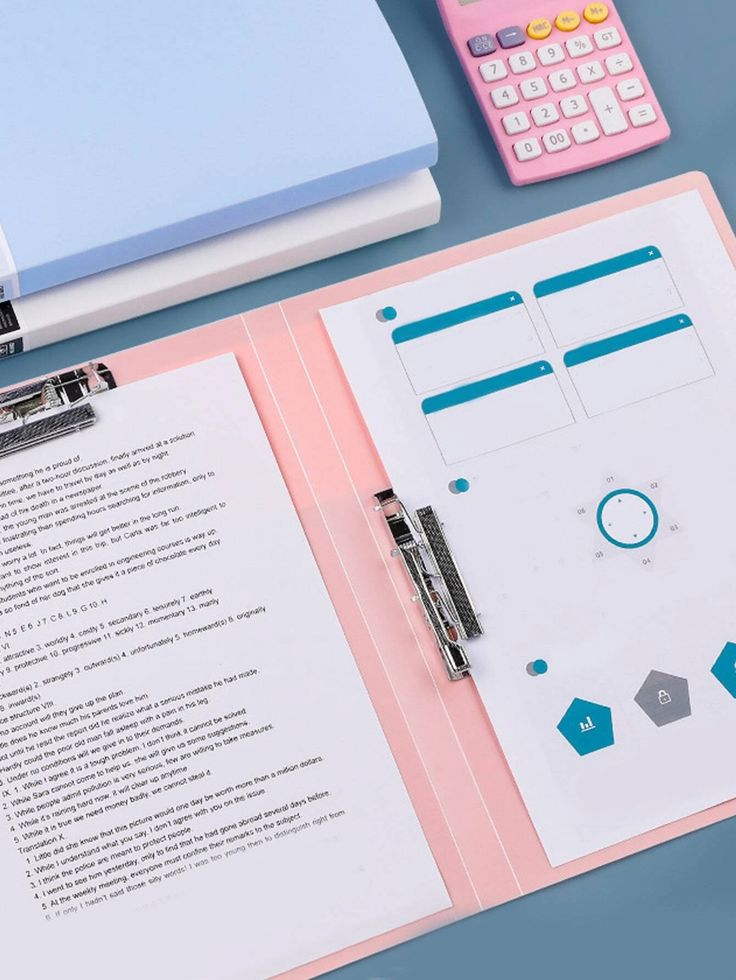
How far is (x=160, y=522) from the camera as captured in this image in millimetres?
740

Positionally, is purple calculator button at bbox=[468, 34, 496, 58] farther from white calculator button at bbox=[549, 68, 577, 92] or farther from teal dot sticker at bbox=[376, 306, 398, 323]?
teal dot sticker at bbox=[376, 306, 398, 323]

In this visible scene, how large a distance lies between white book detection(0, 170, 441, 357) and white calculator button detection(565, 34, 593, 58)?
0.12m

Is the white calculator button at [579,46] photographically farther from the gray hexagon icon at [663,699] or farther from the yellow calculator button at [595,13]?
the gray hexagon icon at [663,699]

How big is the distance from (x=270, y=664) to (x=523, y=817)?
0.15 metres

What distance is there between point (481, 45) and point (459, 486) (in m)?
0.26

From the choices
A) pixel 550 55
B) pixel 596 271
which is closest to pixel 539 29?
pixel 550 55

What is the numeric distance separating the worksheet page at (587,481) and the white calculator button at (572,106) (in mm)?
65

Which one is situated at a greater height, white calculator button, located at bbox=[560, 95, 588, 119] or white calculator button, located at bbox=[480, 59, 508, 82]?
white calculator button, located at bbox=[480, 59, 508, 82]

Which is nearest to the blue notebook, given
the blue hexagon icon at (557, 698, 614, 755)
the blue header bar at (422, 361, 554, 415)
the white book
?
the white book

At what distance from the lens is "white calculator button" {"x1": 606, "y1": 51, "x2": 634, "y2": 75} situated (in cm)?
80

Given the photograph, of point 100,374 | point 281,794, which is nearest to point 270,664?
point 281,794

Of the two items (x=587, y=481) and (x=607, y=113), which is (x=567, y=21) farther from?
(x=587, y=481)

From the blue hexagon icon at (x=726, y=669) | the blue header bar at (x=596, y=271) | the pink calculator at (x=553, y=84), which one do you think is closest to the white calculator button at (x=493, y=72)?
the pink calculator at (x=553, y=84)

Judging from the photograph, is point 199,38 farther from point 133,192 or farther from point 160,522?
point 160,522
